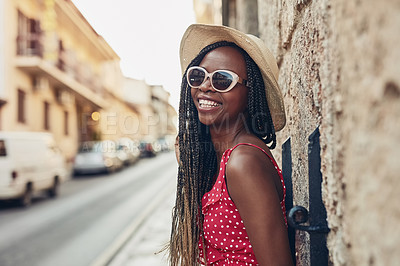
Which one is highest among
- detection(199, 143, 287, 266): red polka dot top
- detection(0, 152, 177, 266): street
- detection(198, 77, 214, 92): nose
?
detection(198, 77, 214, 92): nose

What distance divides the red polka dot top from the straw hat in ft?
1.11

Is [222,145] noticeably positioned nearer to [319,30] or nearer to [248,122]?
[248,122]

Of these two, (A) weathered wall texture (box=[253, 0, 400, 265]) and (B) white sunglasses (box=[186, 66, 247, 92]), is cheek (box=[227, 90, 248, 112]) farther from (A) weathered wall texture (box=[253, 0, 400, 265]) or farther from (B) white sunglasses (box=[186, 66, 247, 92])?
(A) weathered wall texture (box=[253, 0, 400, 265])

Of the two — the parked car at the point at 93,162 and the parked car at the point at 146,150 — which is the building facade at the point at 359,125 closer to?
the parked car at the point at 93,162

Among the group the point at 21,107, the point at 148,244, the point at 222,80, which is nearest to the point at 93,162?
the point at 21,107

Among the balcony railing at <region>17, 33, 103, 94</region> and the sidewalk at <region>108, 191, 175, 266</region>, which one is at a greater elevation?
the balcony railing at <region>17, 33, 103, 94</region>

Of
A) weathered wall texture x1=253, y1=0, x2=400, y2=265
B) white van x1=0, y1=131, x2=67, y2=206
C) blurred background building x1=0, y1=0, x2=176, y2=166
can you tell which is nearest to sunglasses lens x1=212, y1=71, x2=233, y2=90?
weathered wall texture x1=253, y1=0, x2=400, y2=265

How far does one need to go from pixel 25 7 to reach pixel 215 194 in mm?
18313

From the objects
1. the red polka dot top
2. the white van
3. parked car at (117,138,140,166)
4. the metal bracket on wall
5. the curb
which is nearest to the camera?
the metal bracket on wall

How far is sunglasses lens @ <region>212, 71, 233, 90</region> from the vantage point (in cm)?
137

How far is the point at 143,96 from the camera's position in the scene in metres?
61.6

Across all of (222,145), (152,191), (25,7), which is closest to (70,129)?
(25,7)

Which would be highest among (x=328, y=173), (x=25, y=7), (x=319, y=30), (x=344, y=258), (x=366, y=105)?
(x=25, y=7)

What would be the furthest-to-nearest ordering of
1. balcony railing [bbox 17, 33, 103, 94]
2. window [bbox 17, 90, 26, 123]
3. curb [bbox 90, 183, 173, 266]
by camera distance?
balcony railing [bbox 17, 33, 103, 94] → window [bbox 17, 90, 26, 123] → curb [bbox 90, 183, 173, 266]
